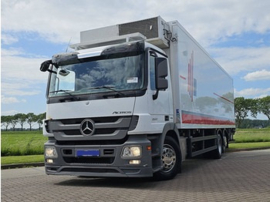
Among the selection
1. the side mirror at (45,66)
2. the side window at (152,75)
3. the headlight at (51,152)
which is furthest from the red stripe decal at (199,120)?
the side mirror at (45,66)

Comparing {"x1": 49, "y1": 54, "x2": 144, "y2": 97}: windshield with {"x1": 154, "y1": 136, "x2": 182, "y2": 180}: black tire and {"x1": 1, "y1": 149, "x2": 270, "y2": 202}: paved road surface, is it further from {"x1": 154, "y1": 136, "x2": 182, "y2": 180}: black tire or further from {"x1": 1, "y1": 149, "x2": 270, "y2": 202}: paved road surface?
{"x1": 1, "y1": 149, "x2": 270, "y2": 202}: paved road surface

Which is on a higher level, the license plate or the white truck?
the white truck

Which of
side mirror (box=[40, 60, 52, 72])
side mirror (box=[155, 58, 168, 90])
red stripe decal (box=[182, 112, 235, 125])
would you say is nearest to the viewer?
side mirror (box=[155, 58, 168, 90])

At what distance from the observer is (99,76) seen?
21.6ft

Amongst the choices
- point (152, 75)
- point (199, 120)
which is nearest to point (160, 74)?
point (152, 75)

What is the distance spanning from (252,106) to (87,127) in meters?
94.5

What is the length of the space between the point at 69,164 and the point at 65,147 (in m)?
0.36

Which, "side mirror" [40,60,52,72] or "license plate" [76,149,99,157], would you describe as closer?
"license plate" [76,149,99,157]

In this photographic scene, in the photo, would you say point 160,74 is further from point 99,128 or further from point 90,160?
point 90,160

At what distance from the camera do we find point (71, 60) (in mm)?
6953

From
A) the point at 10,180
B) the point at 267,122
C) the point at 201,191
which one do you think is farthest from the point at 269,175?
the point at 267,122

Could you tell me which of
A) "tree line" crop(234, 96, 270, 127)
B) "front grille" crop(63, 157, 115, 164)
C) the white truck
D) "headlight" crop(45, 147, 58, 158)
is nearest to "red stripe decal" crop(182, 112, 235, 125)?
the white truck

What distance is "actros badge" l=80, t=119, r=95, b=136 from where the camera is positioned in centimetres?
639

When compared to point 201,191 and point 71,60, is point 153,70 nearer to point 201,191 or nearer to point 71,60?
point 71,60
